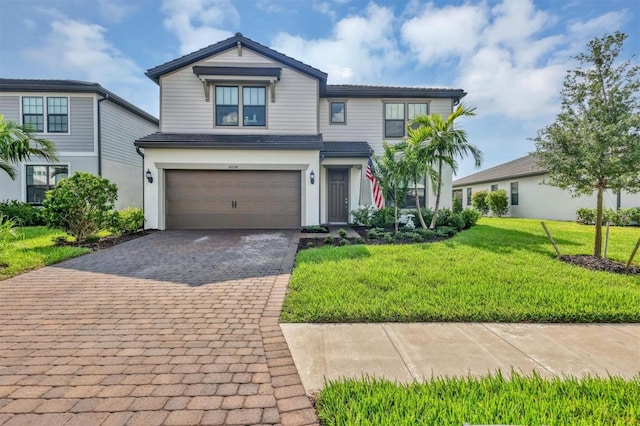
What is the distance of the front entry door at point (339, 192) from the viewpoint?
46.5 ft

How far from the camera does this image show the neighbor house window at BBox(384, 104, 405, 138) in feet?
48.9

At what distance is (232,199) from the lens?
12.2 metres

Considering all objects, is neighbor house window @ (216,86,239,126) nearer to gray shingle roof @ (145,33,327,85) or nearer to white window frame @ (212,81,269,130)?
white window frame @ (212,81,269,130)

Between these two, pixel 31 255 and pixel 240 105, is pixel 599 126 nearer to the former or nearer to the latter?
pixel 240 105

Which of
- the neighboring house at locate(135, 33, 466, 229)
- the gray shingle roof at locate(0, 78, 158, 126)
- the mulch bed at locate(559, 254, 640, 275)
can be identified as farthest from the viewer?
the gray shingle roof at locate(0, 78, 158, 126)

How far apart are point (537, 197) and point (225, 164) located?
18.5 m

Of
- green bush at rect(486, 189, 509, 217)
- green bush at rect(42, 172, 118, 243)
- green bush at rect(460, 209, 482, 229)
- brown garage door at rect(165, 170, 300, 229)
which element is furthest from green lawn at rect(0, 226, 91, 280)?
green bush at rect(486, 189, 509, 217)

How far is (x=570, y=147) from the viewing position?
278 inches

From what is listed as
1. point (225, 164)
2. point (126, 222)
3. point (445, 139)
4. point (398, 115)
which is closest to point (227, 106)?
point (225, 164)

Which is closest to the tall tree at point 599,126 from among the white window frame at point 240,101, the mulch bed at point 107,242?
the white window frame at point 240,101

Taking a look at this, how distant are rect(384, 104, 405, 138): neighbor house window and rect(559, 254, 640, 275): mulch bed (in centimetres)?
934

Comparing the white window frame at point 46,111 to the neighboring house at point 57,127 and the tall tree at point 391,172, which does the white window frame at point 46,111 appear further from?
the tall tree at point 391,172

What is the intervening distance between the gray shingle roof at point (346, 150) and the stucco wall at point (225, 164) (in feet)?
4.11

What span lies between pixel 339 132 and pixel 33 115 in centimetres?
1429
